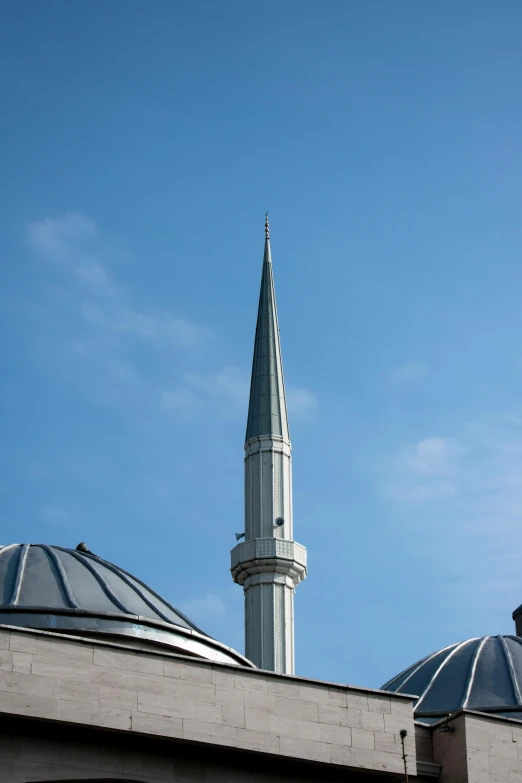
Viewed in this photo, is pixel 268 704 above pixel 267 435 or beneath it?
beneath

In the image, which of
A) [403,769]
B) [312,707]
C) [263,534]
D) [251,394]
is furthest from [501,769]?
[251,394]

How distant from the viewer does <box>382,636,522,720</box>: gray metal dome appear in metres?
21.0

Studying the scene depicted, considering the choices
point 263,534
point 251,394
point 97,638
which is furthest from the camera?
point 251,394

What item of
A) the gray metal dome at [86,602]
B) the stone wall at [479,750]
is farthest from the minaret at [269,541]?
the stone wall at [479,750]

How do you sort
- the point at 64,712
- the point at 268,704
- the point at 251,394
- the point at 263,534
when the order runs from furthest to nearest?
the point at 251,394 → the point at 263,534 → the point at 268,704 → the point at 64,712

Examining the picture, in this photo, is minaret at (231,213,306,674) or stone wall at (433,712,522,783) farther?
minaret at (231,213,306,674)

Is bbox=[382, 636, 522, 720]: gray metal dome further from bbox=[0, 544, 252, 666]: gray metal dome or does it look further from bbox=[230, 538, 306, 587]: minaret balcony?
bbox=[230, 538, 306, 587]: minaret balcony

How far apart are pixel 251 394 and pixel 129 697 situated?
90.1 ft

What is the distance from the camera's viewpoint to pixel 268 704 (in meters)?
15.6

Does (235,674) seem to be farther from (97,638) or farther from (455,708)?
(455,708)

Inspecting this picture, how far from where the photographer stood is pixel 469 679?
21859 millimetres

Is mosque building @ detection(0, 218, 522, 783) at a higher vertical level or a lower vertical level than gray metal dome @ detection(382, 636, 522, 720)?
lower

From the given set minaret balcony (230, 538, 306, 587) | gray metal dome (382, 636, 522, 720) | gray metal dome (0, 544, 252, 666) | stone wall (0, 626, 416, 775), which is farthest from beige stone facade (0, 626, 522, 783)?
minaret balcony (230, 538, 306, 587)

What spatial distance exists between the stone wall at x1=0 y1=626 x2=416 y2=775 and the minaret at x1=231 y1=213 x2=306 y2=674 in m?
20.2
